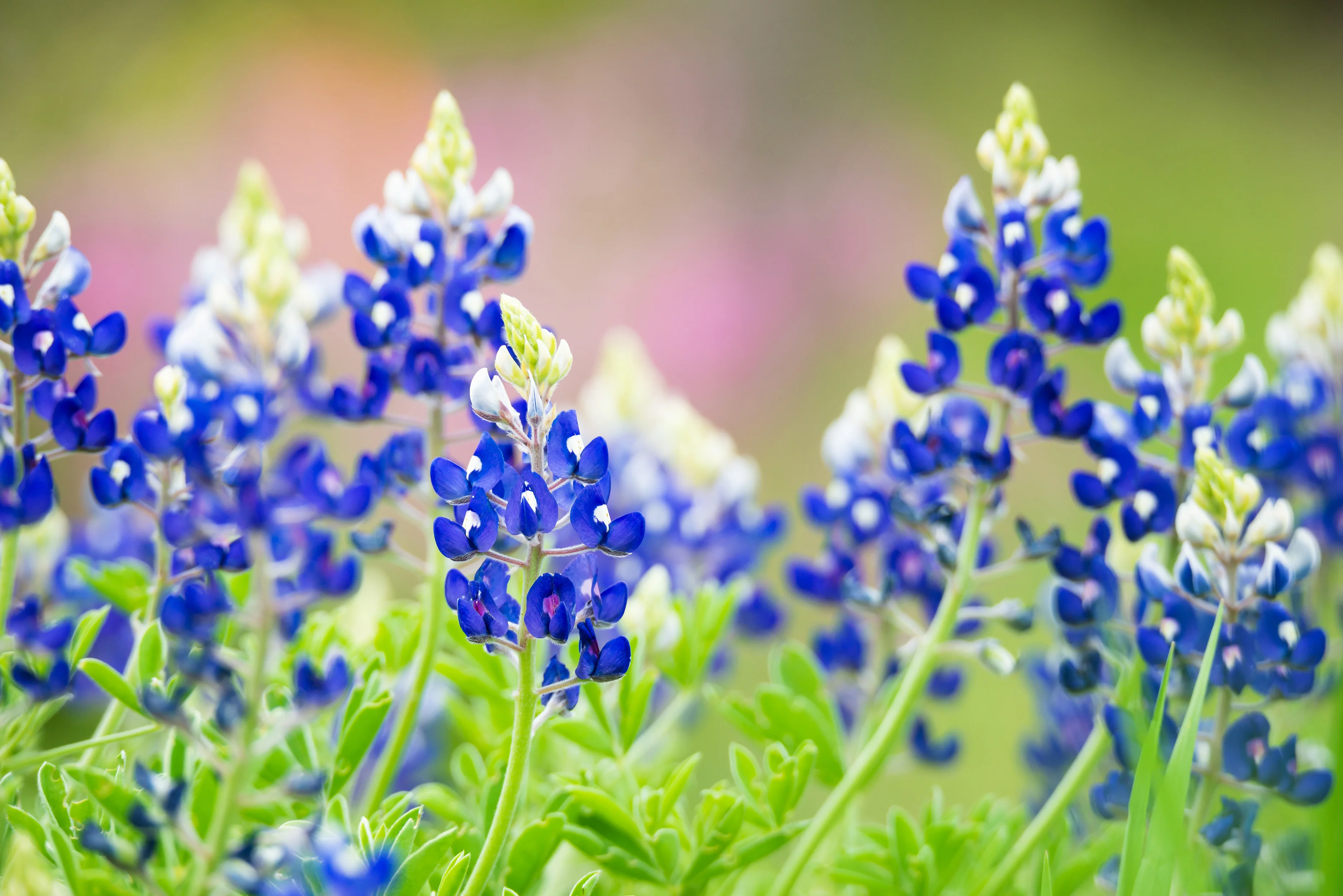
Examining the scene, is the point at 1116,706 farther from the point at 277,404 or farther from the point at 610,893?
the point at 277,404

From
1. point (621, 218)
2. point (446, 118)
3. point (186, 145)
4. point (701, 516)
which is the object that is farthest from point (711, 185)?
point (446, 118)

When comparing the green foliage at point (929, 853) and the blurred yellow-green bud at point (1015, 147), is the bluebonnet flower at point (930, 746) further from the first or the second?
the blurred yellow-green bud at point (1015, 147)

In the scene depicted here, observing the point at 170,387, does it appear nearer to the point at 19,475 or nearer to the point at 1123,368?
the point at 19,475

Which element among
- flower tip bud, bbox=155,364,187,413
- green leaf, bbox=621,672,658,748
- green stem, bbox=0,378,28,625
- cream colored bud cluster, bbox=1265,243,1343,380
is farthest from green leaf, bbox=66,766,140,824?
cream colored bud cluster, bbox=1265,243,1343,380

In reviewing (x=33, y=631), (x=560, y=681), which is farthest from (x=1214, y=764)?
(x=33, y=631)

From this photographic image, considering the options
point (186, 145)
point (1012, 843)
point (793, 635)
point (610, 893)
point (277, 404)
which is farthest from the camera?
point (186, 145)
